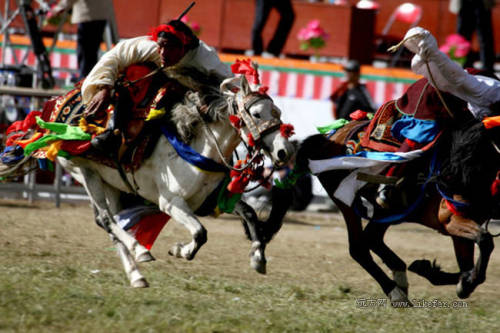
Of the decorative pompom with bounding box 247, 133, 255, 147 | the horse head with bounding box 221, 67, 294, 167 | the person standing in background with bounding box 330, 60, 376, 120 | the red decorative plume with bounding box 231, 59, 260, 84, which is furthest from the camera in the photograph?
the person standing in background with bounding box 330, 60, 376, 120

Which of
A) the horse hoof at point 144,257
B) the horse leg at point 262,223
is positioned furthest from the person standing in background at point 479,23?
the horse hoof at point 144,257

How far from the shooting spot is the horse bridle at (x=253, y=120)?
584cm

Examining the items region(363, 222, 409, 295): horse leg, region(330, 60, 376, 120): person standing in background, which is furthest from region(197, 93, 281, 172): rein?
region(330, 60, 376, 120): person standing in background

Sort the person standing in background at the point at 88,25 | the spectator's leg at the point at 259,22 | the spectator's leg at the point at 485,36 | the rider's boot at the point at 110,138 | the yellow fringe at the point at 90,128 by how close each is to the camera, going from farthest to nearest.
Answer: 1. the spectator's leg at the point at 485,36
2. the spectator's leg at the point at 259,22
3. the person standing in background at the point at 88,25
4. the yellow fringe at the point at 90,128
5. the rider's boot at the point at 110,138

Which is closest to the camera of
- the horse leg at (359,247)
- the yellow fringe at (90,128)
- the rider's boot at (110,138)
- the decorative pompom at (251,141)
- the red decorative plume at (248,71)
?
the decorative pompom at (251,141)

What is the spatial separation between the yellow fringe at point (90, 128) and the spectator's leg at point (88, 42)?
4.67 metres

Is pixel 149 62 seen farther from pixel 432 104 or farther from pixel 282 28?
pixel 282 28

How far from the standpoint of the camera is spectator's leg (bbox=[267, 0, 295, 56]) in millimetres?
12812

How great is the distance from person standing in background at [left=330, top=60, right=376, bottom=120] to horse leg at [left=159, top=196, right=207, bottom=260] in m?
4.95

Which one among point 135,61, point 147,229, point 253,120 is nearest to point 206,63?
point 135,61

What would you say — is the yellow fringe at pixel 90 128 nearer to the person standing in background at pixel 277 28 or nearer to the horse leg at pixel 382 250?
the horse leg at pixel 382 250

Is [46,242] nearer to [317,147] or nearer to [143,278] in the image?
[143,278]

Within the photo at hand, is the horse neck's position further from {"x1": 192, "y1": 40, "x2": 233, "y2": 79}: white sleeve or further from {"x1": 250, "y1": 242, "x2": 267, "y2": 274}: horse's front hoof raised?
{"x1": 250, "y1": 242, "x2": 267, "y2": 274}: horse's front hoof raised

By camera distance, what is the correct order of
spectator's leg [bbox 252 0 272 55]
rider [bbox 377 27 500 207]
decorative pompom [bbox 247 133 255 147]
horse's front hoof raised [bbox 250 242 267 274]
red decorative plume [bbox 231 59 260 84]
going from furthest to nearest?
1. spectator's leg [bbox 252 0 272 55]
2. horse's front hoof raised [bbox 250 242 267 274]
3. red decorative plume [bbox 231 59 260 84]
4. rider [bbox 377 27 500 207]
5. decorative pompom [bbox 247 133 255 147]
